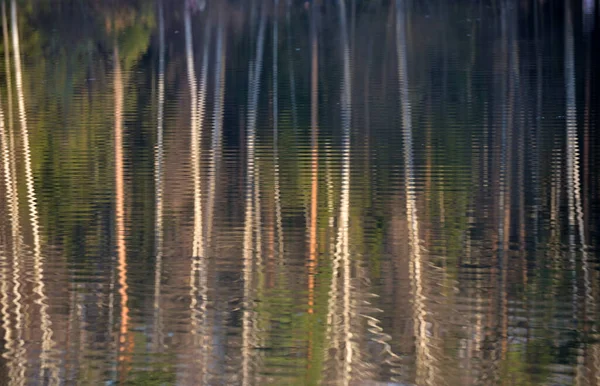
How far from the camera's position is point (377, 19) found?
39.8 meters

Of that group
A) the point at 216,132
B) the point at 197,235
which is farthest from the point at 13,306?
the point at 216,132

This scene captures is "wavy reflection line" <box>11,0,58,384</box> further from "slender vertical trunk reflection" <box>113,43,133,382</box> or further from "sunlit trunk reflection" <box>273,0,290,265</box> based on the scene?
"sunlit trunk reflection" <box>273,0,290,265</box>

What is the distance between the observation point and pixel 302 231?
9.23 m

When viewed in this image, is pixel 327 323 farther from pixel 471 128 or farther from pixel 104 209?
pixel 471 128

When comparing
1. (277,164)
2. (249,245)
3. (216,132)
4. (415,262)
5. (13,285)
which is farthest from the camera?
(216,132)

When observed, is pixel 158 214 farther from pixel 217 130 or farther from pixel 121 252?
pixel 217 130

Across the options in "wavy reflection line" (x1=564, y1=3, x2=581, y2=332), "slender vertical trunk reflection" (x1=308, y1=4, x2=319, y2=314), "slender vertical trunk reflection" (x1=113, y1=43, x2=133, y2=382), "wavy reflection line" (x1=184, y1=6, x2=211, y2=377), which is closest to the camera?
"slender vertical trunk reflection" (x1=113, y1=43, x2=133, y2=382)

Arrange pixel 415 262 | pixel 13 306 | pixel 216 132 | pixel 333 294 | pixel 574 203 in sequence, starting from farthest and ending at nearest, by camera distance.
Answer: pixel 216 132 → pixel 574 203 → pixel 415 262 → pixel 333 294 → pixel 13 306

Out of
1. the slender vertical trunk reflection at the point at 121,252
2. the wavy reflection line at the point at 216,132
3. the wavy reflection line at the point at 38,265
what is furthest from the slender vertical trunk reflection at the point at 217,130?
the wavy reflection line at the point at 38,265

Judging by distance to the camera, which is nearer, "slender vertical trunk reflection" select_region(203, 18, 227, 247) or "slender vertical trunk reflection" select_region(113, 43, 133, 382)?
"slender vertical trunk reflection" select_region(113, 43, 133, 382)

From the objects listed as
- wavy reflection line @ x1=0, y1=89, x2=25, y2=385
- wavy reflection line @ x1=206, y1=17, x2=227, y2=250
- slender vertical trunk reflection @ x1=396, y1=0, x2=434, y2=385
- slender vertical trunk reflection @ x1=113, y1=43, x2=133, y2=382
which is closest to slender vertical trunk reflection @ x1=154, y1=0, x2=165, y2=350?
slender vertical trunk reflection @ x1=113, y1=43, x2=133, y2=382

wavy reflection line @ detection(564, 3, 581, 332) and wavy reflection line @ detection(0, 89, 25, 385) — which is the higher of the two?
wavy reflection line @ detection(564, 3, 581, 332)

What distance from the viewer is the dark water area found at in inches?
253

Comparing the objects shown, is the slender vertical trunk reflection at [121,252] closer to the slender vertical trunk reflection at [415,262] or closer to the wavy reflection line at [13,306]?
the wavy reflection line at [13,306]
